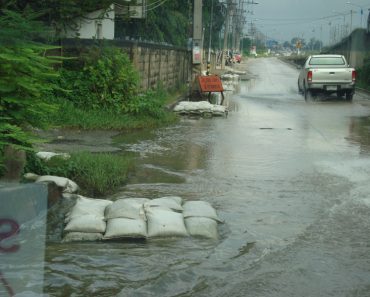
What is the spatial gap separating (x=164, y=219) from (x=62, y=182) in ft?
4.83

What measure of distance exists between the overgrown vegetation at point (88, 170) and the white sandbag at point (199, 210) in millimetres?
1435

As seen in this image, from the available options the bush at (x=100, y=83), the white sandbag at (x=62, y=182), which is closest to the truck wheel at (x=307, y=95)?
the bush at (x=100, y=83)

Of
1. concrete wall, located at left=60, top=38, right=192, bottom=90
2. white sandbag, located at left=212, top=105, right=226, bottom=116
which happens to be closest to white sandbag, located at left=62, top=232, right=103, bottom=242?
concrete wall, located at left=60, top=38, right=192, bottom=90

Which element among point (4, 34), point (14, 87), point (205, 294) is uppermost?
point (4, 34)

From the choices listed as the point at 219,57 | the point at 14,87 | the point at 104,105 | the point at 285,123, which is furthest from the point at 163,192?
the point at 219,57

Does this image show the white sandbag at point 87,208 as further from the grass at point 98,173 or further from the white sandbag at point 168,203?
the grass at point 98,173

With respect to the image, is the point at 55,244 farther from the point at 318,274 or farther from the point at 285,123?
the point at 285,123

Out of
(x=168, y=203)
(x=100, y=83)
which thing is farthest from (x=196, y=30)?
(x=168, y=203)

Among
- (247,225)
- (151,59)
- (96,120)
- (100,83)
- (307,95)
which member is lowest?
(247,225)

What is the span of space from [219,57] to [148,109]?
56260 millimetres

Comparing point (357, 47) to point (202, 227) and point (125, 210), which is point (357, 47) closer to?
point (202, 227)

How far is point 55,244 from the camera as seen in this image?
5930 millimetres

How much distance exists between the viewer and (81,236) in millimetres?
6020

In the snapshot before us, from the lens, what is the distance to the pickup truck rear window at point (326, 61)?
86.9ft
